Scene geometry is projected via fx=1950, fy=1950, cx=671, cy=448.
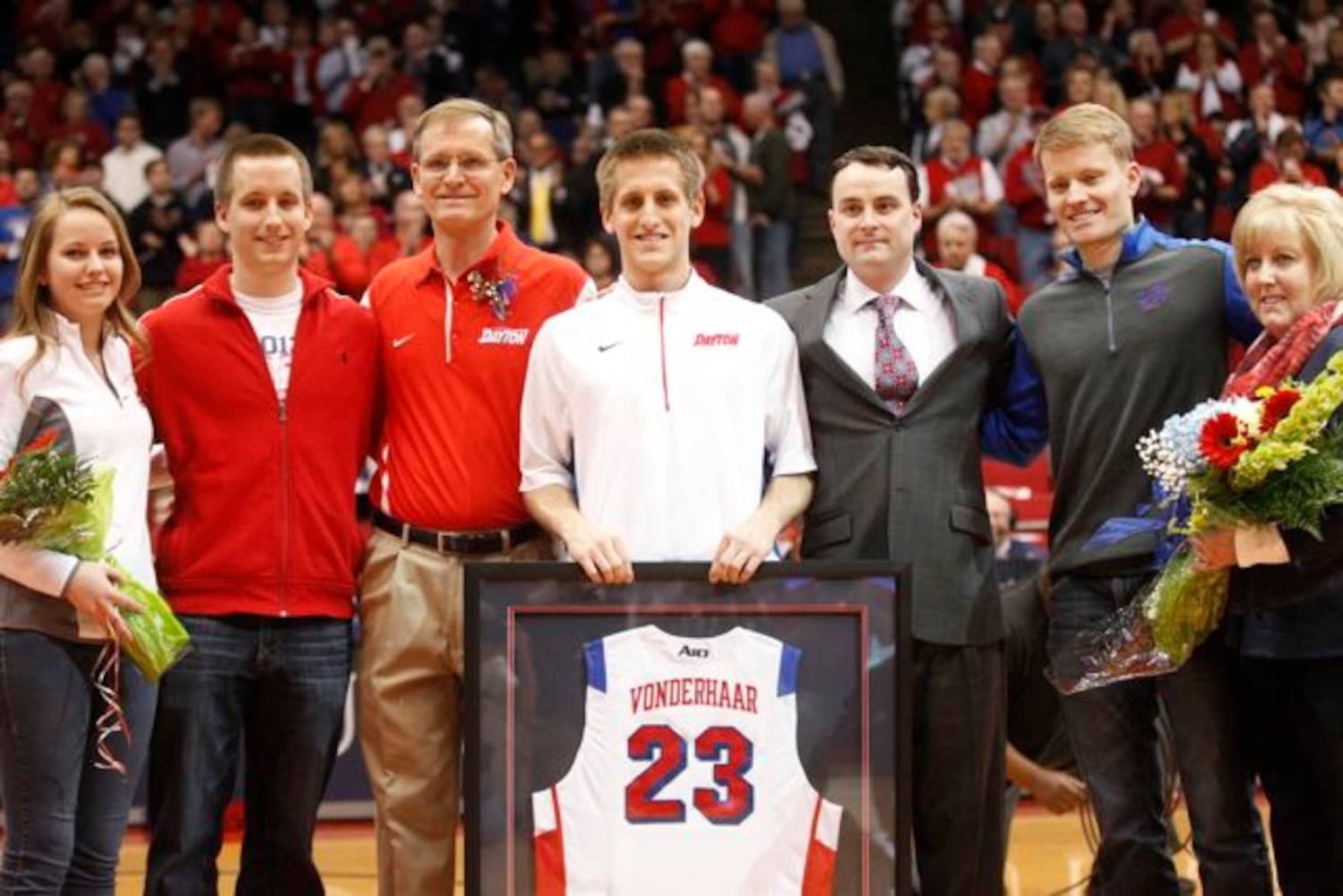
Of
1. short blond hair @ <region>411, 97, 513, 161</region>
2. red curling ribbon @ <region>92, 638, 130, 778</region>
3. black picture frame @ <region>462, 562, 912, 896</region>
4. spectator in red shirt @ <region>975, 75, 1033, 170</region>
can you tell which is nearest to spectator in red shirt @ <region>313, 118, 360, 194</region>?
spectator in red shirt @ <region>975, 75, 1033, 170</region>

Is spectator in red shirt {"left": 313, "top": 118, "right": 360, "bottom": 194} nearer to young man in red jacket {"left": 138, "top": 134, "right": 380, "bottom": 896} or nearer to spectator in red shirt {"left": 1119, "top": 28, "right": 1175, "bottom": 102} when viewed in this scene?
spectator in red shirt {"left": 1119, "top": 28, "right": 1175, "bottom": 102}

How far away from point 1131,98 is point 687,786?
489 inches

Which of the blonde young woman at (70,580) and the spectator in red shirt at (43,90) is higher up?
the spectator in red shirt at (43,90)

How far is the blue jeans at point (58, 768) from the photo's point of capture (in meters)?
4.55

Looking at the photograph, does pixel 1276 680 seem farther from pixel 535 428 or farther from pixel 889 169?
pixel 535 428

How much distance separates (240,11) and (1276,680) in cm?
1415

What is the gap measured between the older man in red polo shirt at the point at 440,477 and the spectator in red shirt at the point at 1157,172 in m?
→ 9.56

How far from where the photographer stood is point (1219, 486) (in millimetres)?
4406

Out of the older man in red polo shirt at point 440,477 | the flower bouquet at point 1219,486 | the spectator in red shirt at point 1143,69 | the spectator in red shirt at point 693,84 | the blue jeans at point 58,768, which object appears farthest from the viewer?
the spectator in red shirt at point 1143,69

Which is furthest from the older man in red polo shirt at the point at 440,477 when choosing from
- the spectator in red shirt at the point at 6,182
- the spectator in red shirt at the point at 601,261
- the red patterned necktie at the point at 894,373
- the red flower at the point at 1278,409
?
the spectator in red shirt at the point at 6,182

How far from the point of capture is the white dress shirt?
16.3 ft

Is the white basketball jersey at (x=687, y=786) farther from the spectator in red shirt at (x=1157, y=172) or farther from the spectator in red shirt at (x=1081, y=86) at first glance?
the spectator in red shirt at (x=1081, y=86)

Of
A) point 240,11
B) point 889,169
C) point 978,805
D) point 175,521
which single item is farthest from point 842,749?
point 240,11

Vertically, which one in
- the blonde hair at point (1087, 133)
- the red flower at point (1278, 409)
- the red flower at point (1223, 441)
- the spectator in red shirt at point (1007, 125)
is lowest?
the red flower at point (1223, 441)
